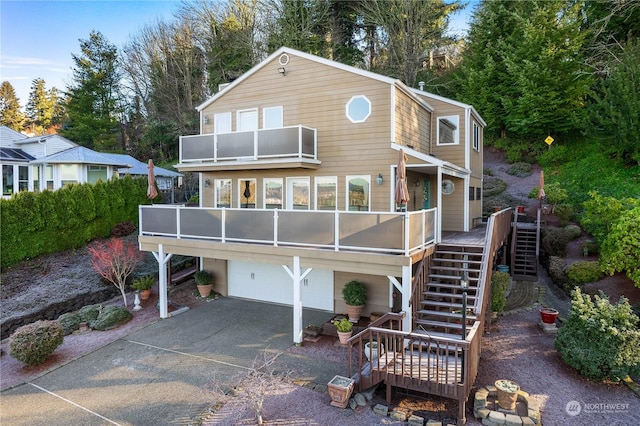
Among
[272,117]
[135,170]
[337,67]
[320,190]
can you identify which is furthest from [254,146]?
[135,170]

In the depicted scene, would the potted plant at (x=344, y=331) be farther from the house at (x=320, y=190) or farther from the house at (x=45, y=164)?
the house at (x=45, y=164)

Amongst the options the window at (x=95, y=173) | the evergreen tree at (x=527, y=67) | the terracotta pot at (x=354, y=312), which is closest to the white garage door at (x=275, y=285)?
the terracotta pot at (x=354, y=312)

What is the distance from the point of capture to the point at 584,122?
67.2 feet

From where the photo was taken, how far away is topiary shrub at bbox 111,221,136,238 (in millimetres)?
19102

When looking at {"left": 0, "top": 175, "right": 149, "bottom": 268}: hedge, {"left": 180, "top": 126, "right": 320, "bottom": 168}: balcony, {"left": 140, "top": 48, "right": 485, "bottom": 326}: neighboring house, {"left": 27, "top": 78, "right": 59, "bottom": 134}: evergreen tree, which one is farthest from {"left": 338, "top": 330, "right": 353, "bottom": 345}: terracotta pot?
{"left": 27, "top": 78, "right": 59, "bottom": 134}: evergreen tree

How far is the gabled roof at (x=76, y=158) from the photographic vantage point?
2039 centimetres

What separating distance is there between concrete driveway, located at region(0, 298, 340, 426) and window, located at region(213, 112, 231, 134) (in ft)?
23.7

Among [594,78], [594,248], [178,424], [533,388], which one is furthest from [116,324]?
[594,78]

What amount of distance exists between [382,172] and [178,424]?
8.34 meters

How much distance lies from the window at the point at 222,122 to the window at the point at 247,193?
7.22 ft

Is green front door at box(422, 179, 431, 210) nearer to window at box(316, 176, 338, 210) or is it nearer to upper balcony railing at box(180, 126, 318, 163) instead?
window at box(316, 176, 338, 210)

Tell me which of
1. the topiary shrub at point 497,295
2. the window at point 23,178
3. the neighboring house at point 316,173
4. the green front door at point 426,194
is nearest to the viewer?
the neighboring house at point 316,173

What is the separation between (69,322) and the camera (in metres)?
12.0

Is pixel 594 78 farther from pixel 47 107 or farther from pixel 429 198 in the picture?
pixel 47 107
